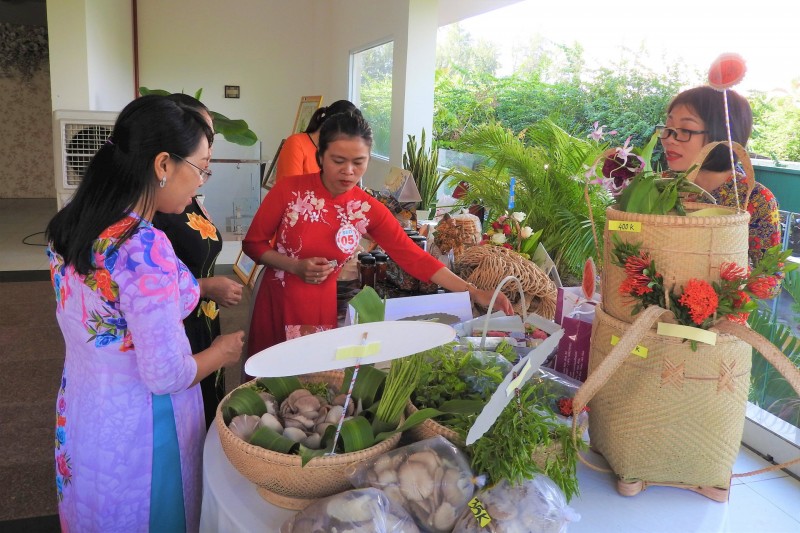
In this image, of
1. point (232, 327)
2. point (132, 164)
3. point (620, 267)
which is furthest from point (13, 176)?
point (620, 267)

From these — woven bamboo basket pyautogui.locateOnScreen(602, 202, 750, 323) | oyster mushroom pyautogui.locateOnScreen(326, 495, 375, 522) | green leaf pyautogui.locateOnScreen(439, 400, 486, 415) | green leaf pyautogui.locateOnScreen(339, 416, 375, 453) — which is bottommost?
oyster mushroom pyautogui.locateOnScreen(326, 495, 375, 522)

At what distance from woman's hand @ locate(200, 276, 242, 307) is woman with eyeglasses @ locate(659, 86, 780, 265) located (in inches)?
48.0

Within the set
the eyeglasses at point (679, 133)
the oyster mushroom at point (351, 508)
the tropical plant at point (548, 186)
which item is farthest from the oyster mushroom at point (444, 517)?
the tropical plant at point (548, 186)

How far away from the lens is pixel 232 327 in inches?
181

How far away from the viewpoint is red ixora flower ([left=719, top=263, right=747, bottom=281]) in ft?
3.40

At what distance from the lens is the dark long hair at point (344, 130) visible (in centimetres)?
197

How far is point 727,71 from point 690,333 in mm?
485

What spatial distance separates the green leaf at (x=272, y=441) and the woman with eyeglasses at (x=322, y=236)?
0.86 m

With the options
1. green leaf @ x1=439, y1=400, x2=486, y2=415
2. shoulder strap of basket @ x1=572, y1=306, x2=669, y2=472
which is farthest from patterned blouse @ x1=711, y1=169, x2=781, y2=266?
green leaf @ x1=439, y1=400, x2=486, y2=415

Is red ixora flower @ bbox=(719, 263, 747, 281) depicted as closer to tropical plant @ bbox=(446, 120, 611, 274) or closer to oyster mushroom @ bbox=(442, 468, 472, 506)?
oyster mushroom @ bbox=(442, 468, 472, 506)

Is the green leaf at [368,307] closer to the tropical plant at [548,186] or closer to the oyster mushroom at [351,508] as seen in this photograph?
the oyster mushroom at [351,508]

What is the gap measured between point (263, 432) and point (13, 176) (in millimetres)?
10791

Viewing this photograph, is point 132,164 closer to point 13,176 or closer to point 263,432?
point 263,432

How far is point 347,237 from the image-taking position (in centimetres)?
209
